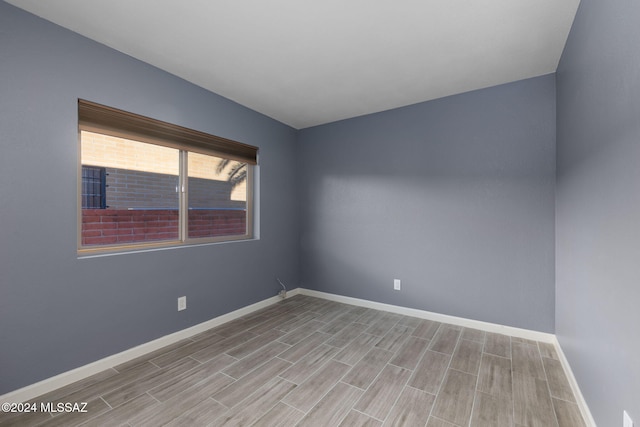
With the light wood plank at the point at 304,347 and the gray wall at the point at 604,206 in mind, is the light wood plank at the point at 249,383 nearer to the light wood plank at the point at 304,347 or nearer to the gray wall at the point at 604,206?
the light wood plank at the point at 304,347

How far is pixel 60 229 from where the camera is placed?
76.1 inches

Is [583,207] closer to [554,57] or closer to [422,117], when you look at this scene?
[554,57]

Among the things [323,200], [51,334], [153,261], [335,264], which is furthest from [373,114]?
[51,334]

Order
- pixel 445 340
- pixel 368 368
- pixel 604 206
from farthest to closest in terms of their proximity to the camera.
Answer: pixel 445 340 → pixel 368 368 → pixel 604 206

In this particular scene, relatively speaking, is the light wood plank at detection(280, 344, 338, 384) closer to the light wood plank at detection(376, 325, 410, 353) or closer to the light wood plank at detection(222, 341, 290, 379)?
the light wood plank at detection(222, 341, 290, 379)

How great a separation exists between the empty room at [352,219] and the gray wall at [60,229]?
0.04 feet

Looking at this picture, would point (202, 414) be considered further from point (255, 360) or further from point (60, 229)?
point (60, 229)

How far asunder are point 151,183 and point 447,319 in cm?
338

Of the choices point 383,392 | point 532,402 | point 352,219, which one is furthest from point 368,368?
point 352,219

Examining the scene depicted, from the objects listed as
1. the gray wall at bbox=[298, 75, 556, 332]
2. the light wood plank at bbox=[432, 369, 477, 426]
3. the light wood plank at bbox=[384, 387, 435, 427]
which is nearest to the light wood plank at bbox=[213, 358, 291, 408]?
the light wood plank at bbox=[384, 387, 435, 427]

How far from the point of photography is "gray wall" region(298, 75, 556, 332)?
262cm

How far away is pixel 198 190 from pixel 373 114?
2.35 metres

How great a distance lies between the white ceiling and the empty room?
A: 0.07 feet

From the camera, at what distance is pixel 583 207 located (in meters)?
1.71
